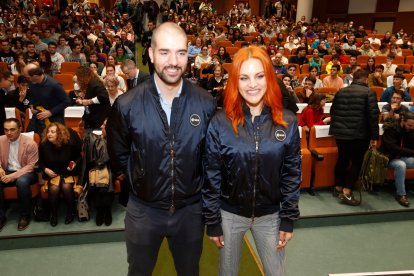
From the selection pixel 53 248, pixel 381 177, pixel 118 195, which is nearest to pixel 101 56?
pixel 118 195

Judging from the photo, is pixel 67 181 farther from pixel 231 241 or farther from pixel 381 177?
pixel 381 177

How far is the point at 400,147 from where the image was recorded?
3854 millimetres

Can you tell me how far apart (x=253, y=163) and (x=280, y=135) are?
0.17m

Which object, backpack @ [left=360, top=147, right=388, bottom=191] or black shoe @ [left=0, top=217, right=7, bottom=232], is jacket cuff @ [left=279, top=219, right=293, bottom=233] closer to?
backpack @ [left=360, top=147, right=388, bottom=191]

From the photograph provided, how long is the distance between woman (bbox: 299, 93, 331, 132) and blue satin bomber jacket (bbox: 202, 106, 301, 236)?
2.75 meters

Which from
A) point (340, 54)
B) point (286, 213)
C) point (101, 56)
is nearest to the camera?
point (286, 213)

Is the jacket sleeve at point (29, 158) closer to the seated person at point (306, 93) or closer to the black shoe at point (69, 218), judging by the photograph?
the black shoe at point (69, 218)

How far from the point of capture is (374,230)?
341 cm

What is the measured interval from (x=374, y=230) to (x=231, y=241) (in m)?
2.26

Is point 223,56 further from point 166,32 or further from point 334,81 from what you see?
point 166,32

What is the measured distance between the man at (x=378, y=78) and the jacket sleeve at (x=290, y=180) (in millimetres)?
5958

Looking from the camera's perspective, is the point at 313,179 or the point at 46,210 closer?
the point at 46,210

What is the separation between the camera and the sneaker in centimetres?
378

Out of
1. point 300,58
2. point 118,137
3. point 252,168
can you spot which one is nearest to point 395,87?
point 300,58
